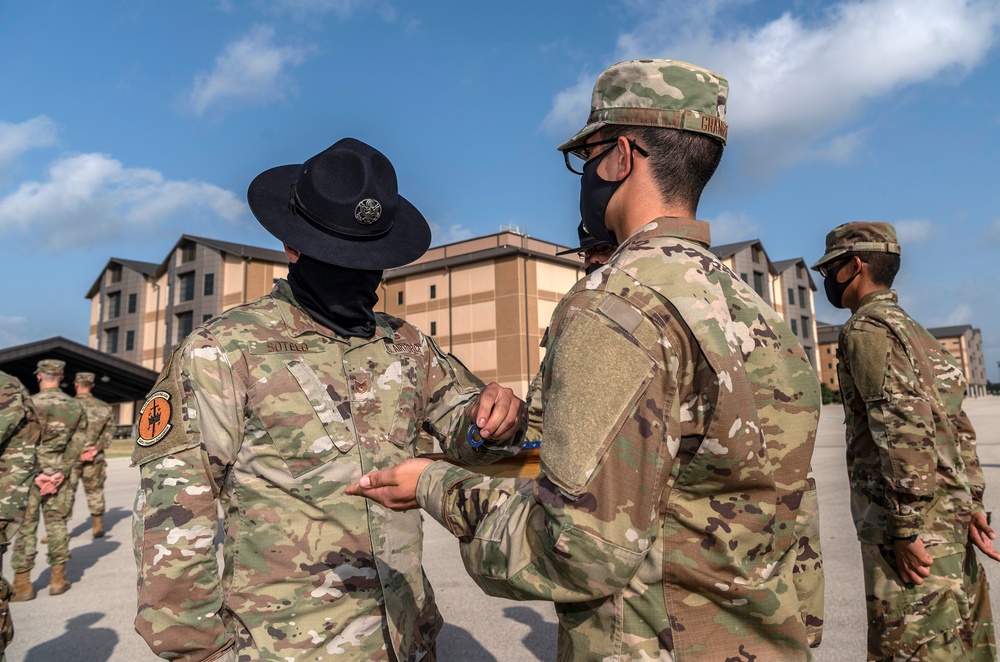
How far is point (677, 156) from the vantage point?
1.74 m

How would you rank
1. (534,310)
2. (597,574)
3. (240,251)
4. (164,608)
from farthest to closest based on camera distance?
1. (240,251)
2. (534,310)
3. (164,608)
4. (597,574)

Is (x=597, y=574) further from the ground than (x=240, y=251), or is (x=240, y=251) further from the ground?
(x=240, y=251)

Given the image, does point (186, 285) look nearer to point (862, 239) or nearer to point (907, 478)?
point (862, 239)

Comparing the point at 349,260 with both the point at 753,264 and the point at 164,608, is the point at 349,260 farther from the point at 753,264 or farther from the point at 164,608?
the point at 753,264

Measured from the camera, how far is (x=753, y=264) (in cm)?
4744

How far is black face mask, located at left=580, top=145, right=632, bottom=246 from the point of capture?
6.01ft

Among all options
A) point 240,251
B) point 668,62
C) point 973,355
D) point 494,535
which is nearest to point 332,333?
point 494,535

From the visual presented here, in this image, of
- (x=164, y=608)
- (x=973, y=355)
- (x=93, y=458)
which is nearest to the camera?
(x=164, y=608)

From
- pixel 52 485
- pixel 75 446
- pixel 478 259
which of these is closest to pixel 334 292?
pixel 52 485

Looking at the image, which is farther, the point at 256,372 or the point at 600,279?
the point at 256,372

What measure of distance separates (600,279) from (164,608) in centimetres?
156

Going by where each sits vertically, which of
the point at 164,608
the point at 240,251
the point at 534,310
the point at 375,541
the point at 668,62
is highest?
the point at 240,251

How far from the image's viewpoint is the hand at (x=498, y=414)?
232cm

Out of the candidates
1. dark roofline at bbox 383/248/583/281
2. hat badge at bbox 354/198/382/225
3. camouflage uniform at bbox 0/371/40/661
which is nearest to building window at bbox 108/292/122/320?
dark roofline at bbox 383/248/583/281
